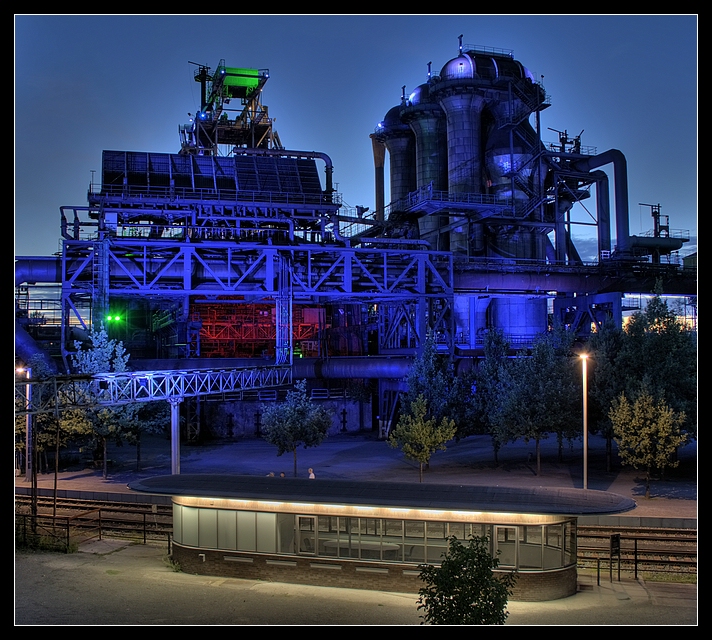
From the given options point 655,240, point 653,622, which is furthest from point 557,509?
point 655,240

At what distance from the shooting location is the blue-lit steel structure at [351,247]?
39719mm

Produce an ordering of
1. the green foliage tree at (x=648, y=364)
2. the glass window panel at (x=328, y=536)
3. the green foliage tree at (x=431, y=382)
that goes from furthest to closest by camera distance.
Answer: the green foliage tree at (x=431, y=382)
the green foliage tree at (x=648, y=364)
the glass window panel at (x=328, y=536)

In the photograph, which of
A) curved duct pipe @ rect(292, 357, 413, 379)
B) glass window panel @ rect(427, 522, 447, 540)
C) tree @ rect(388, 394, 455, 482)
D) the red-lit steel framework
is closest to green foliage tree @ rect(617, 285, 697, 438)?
tree @ rect(388, 394, 455, 482)

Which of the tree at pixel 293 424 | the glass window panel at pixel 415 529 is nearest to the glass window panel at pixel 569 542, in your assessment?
the glass window panel at pixel 415 529

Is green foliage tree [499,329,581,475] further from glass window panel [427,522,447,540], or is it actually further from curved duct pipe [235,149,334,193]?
curved duct pipe [235,149,334,193]

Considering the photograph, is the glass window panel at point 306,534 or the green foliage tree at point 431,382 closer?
the glass window panel at point 306,534

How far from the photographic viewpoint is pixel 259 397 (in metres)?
43.6

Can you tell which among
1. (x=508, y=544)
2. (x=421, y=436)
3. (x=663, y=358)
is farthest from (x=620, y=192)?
(x=508, y=544)

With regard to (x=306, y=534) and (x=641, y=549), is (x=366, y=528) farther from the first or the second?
(x=641, y=549)

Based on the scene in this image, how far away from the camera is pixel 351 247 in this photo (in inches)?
1663

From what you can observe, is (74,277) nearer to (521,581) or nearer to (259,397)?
(259,397)

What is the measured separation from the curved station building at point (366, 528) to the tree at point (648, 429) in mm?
8871

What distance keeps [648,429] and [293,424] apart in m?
13.3

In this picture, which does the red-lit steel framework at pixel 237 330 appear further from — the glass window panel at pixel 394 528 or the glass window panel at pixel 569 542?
the glass window panel at pixel 569 542
